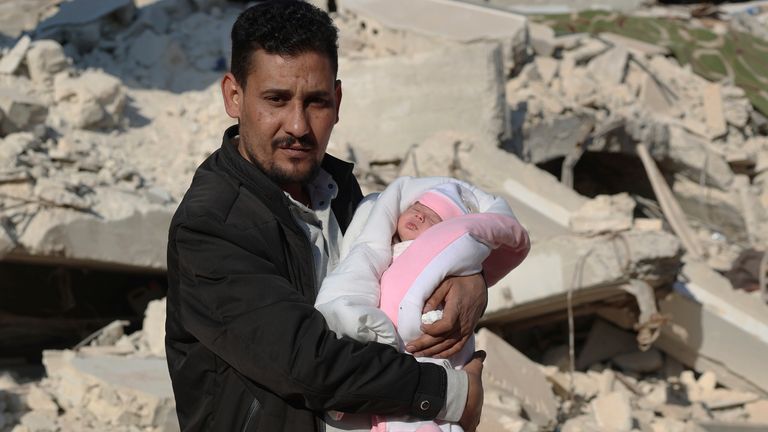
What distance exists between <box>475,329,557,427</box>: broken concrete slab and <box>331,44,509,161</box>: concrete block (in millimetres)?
2820

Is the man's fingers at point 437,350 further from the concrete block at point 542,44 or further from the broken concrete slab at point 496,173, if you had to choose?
the concrete block at point 542,44

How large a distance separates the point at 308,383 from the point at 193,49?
29.9 ft

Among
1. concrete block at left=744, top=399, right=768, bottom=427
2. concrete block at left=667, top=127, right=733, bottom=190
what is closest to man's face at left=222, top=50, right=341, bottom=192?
concrete block at left=744, top=399, right=768, bottom=427

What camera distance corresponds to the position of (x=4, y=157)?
22.2 ft

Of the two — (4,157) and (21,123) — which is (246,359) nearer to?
(4,157)

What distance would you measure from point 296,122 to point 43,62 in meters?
7.10

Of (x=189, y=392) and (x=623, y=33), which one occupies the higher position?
(x=189, y=392)

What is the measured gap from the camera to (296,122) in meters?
2.35

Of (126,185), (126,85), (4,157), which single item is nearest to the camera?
(4,157)

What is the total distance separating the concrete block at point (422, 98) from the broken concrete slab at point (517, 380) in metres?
2.82

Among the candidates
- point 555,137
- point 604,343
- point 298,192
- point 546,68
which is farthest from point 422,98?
point 298,192

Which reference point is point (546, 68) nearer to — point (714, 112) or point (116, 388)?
point (714, 112)

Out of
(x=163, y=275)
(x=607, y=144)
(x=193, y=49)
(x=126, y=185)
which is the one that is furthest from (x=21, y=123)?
(x=607, y=144)

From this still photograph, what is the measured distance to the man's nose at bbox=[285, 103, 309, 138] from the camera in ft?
7.70
